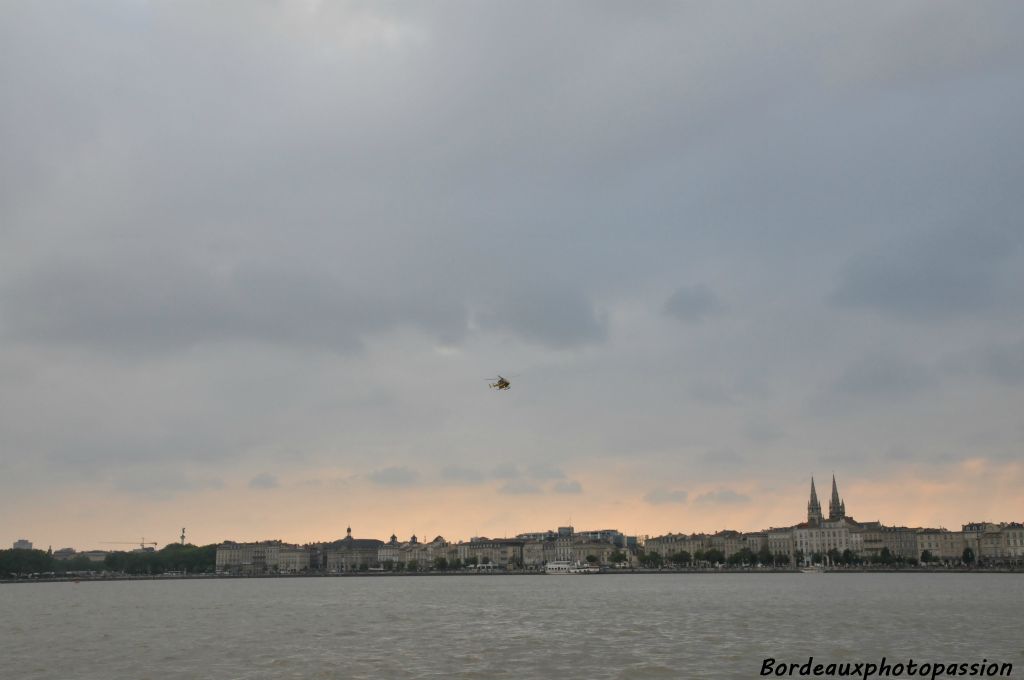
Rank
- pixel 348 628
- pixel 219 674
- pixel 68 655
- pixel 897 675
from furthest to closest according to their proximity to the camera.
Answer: pixel 348 628, pixel 68 655, pixel 219 674, pixel 897 675

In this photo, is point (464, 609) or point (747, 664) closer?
point (747, 664)

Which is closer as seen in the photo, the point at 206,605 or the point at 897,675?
the point at 897,675

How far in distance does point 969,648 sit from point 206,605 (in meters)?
71.3

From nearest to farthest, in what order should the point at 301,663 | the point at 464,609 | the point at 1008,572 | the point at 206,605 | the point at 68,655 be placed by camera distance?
the point at 301,663
the point at 68,655
the point at 464,609
the point at 206,605
the point at 1008,572

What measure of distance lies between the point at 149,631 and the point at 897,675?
1767 inches

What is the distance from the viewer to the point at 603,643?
155ft

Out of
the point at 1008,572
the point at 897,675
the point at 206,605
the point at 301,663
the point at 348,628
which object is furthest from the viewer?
the point at 1008,572

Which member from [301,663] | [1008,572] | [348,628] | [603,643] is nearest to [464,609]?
[348,628]

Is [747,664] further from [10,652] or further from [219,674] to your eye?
[10,652]

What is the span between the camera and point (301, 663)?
134 ft

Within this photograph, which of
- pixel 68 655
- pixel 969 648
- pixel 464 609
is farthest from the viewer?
pixel 464 609

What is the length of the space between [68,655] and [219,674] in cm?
1386

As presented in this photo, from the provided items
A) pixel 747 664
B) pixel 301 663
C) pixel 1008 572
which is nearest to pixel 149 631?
pixel 301 663

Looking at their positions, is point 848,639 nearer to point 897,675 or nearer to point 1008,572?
point 897,675
